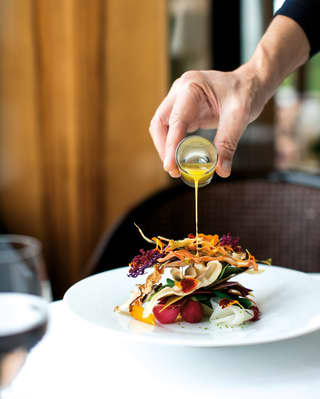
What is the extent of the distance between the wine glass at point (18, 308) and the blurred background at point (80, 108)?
189 cm

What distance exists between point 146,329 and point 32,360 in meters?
0.17

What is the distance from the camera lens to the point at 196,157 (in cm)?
111

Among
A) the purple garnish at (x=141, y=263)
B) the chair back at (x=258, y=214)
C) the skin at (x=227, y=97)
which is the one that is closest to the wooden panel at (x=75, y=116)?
the chair back at (x=258, y=214)

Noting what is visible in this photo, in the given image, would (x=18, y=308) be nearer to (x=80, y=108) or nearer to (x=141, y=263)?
(x=141, y=263)

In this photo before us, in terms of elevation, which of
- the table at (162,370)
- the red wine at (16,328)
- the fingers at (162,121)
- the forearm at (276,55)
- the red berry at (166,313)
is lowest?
the table at (162,370)

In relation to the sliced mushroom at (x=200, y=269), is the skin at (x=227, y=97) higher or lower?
higher

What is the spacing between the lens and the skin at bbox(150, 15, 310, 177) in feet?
4.05

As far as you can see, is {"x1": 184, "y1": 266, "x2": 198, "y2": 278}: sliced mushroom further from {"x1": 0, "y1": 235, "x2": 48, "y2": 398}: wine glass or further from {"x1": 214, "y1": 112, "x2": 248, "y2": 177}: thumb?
{"x1": 0, "y1": 235, "x2": 48, "y2": 398}: wine glass

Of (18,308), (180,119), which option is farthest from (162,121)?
(18,308)

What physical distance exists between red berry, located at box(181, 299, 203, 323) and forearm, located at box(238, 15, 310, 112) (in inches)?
23.6

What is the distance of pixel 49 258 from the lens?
255cm

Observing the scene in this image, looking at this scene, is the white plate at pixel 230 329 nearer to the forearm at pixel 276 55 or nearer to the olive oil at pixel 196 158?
the olive oil at pixel 196 158

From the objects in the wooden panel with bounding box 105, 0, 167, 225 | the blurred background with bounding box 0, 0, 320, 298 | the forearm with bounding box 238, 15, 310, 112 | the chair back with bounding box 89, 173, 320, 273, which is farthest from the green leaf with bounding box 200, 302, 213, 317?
the wooden panel with bounding box 105, 0, 167, 225

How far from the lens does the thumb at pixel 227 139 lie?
1.21 m
